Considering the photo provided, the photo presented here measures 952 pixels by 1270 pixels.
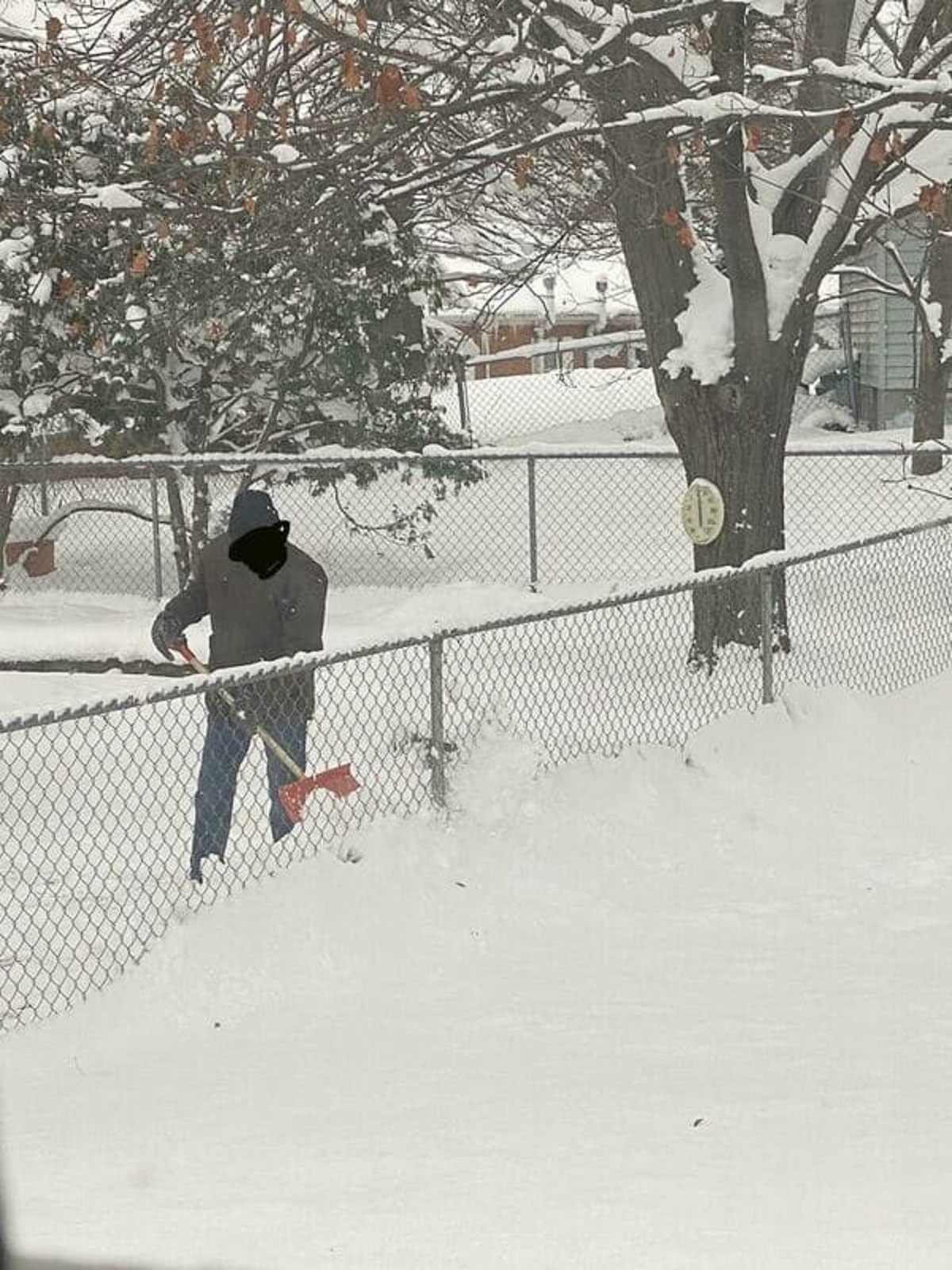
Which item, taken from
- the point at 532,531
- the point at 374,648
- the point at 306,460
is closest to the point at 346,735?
the point at 374,648

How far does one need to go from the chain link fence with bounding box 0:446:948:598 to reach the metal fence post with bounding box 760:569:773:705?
544cm

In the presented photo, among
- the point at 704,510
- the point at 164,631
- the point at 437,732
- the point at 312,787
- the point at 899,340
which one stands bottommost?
the point at 312,787

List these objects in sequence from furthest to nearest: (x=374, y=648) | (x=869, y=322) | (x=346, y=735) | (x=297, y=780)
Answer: (x=869, y=322) → (x=346, y=735) → (x=297, y=780) → (x=374, y=648)

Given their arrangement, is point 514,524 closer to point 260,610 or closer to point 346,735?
point 346,735

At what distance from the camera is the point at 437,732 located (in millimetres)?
6375

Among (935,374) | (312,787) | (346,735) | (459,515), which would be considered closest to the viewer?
(312,787)

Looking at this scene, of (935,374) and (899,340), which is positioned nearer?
(935,374)

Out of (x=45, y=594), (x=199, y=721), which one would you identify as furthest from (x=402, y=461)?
(x=199, y=721)

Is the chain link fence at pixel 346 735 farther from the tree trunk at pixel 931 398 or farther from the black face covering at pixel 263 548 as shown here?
the tree trunk at pixel 931 398

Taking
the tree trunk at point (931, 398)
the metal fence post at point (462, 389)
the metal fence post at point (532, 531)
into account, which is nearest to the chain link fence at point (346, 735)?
the metal fence post at point (532, 531)

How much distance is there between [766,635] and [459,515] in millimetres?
9050

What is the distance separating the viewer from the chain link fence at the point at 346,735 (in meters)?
5.95

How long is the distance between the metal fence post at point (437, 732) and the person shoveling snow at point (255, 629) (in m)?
0.53

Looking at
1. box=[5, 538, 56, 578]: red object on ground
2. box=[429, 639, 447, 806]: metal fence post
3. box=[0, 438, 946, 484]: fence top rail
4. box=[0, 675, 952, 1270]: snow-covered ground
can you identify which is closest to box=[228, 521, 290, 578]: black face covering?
box=[429, 639, 447, 806]: metal fence post
